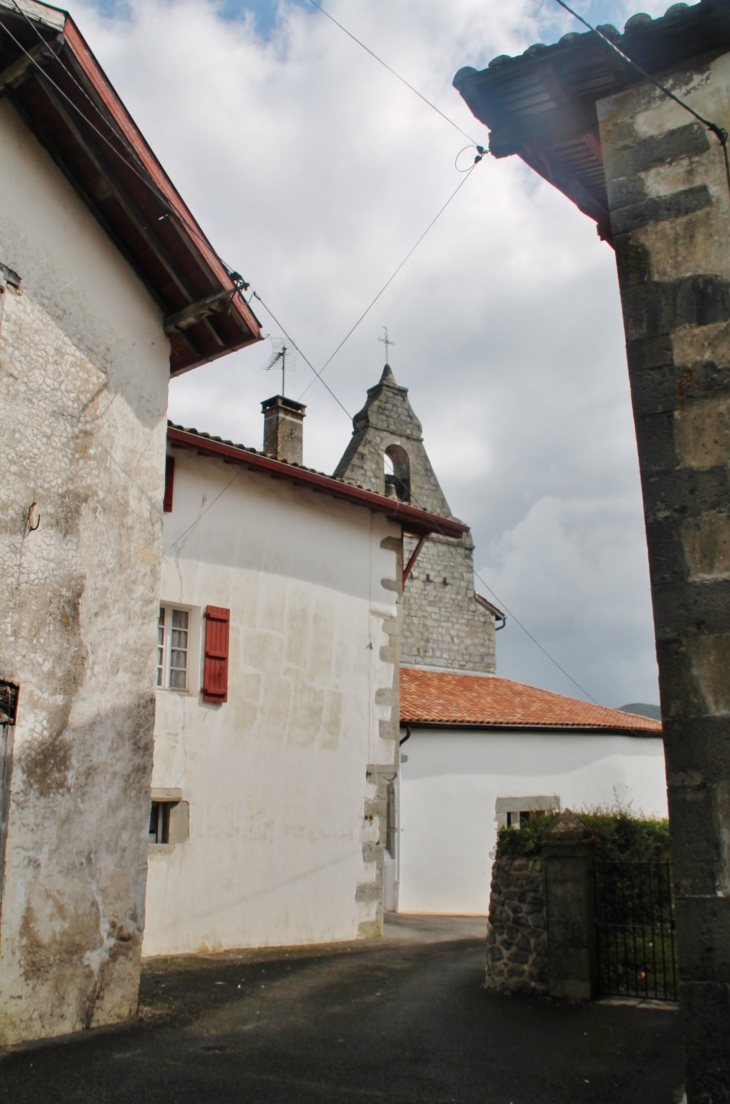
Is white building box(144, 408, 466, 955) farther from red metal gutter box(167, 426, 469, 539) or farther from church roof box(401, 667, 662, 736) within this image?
church roof box(401, 667, 662, 736)

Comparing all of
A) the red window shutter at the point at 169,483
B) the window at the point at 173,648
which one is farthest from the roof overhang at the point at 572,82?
the window at the point at 173,648

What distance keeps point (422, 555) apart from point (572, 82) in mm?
19115

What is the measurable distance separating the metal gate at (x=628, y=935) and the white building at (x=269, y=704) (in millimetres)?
4490

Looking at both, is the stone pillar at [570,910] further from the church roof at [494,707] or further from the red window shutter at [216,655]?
the church roof at [494,707]

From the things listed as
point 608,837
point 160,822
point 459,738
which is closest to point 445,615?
point 459,738

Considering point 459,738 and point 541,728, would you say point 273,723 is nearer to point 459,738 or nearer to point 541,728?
point 459,738

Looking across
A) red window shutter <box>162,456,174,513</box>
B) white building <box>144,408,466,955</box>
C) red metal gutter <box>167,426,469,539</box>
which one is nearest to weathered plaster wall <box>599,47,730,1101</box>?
red metal gutter <box>167,426,469,539</box>

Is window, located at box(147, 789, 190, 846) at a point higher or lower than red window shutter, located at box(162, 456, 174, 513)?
lower

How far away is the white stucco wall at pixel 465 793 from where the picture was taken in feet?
52.9

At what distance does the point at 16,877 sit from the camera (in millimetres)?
5883

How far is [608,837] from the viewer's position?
30.5 ft

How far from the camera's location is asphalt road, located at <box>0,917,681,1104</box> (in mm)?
5270

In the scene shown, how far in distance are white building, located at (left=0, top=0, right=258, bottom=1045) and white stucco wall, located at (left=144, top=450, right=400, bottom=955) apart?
10.8 ft

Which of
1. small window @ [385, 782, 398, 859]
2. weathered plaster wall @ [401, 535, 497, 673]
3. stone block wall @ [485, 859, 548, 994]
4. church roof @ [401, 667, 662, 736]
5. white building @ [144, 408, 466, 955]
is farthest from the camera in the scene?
weathered plaster wall @ [401, 535, 497, 673]
